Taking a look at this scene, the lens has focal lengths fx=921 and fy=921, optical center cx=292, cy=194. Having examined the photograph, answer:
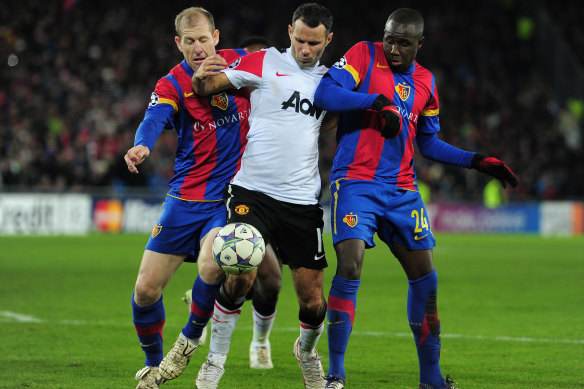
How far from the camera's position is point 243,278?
5.70 metres

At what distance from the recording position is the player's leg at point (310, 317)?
19.3 feet

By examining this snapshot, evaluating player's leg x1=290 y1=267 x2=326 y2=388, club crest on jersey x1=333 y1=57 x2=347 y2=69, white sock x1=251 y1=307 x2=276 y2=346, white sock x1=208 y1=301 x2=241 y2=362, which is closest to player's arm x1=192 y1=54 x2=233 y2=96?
club crest on jersey x1=333 y1=57 x2=347 y2=69

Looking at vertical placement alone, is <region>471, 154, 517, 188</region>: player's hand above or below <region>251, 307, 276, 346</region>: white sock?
above

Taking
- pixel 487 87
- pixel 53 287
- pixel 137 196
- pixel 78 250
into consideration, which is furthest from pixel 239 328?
pixel 487 87

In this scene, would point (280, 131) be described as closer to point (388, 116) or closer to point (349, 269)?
point (388, 116)

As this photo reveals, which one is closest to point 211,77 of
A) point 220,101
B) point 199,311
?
point 220,101

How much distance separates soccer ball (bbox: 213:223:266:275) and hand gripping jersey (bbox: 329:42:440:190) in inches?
34.1

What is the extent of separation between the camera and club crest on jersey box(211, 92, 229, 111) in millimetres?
6223

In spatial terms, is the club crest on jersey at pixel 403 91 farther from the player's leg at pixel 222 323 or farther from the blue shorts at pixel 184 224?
the player's leg at pixel 222 323

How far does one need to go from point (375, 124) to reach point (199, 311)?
5.49ft

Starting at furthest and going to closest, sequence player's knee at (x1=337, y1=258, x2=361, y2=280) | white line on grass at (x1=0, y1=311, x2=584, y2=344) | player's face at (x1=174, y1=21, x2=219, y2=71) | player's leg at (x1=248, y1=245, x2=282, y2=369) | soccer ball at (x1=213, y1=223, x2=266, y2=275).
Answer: white line on grass at (x1=0, y1=311, x2=584, y2=344), player's leg at (x1=248, y1=245, x2=282, y2=369), player's face at (x1=174, y1=21, x2=219, y2=71), player's knee at (x1=337, y1=258, x2=361, y2=280), soccer ball at (x1=213, y1=223, x2=266, y2=275)

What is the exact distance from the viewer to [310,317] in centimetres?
595

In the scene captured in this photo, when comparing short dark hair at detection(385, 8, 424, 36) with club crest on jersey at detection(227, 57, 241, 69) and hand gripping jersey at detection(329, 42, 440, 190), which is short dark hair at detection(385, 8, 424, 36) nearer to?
hand gripping jersey at detection(329, 42, 440, 190)

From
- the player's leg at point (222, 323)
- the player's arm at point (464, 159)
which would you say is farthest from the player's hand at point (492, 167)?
the player's leg at point (222, 323)
